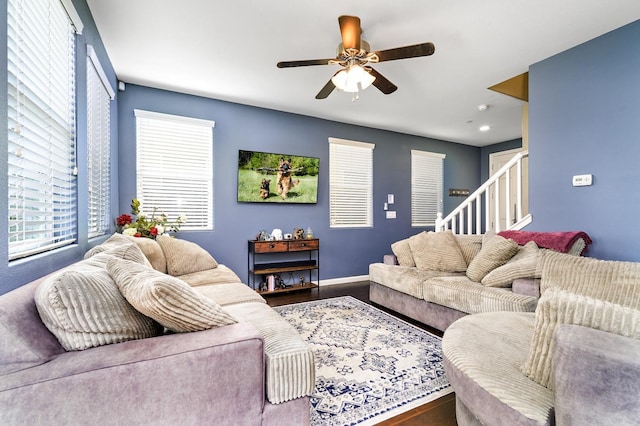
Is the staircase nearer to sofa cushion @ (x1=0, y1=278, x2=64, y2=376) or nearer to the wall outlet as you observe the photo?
the wall outlet

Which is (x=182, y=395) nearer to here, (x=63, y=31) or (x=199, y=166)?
(x=63, y=31)

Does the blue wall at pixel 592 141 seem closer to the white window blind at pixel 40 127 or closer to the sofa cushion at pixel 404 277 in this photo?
the sofa cushion at pixel 404 277

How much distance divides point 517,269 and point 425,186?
12.0ft

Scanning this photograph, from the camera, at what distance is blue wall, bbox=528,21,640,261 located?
247cm

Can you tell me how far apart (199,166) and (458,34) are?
3.31 meters

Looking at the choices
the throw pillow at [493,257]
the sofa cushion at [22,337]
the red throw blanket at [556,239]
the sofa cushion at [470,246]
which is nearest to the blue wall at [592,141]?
the red throw blanket at [556,239]

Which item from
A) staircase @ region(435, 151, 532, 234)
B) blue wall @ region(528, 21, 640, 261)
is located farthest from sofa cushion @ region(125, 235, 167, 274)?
blue wall @ region(528, 21, 640, 261)

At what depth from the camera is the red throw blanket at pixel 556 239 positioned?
257 centimetres

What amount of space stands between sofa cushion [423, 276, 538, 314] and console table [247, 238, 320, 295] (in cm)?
187

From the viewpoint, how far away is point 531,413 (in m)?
0.94

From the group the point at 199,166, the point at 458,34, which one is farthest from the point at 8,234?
the point at 458,34

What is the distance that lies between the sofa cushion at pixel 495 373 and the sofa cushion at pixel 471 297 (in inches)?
22.6

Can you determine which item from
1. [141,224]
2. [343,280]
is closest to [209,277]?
[141,224]

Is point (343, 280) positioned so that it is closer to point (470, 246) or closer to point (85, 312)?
point (470, 246)
